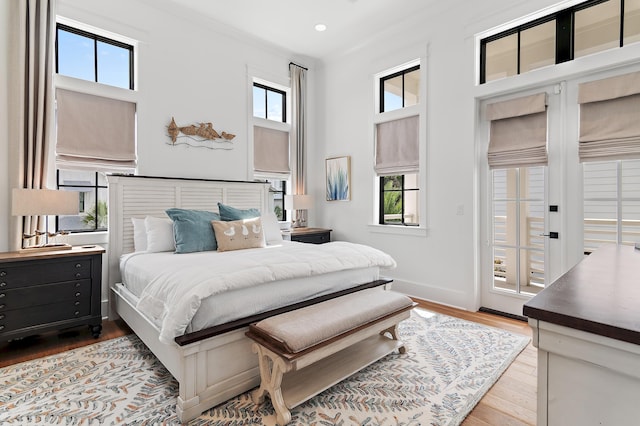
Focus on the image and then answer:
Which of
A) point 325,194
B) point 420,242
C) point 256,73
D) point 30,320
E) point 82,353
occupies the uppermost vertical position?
point 256,73

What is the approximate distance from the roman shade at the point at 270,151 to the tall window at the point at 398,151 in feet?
4.66

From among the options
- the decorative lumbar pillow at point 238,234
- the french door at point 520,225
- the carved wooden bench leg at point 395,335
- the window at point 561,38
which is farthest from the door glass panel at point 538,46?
the decorative lumbar pillow at point 238,234

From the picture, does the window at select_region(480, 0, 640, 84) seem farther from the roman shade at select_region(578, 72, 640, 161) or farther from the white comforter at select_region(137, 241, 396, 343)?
the white comforter at select_region(137, 241, 396, 343)

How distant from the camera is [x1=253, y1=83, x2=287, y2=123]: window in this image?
4.79 m

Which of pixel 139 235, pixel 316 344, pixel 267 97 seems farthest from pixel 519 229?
pixel 139 235

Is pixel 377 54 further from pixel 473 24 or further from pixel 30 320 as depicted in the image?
pixel 30 320

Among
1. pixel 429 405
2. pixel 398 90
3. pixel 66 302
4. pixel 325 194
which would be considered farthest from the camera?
pixel 325 194

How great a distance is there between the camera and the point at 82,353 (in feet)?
8.46

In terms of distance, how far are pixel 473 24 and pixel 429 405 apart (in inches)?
145

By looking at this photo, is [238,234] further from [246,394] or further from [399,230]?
[399,230]

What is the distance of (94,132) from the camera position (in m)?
3.32

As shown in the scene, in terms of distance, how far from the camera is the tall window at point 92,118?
10.5 ft

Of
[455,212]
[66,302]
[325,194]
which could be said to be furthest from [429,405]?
[325,194]

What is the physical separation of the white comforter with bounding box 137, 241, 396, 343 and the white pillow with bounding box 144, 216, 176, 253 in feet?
1.82
